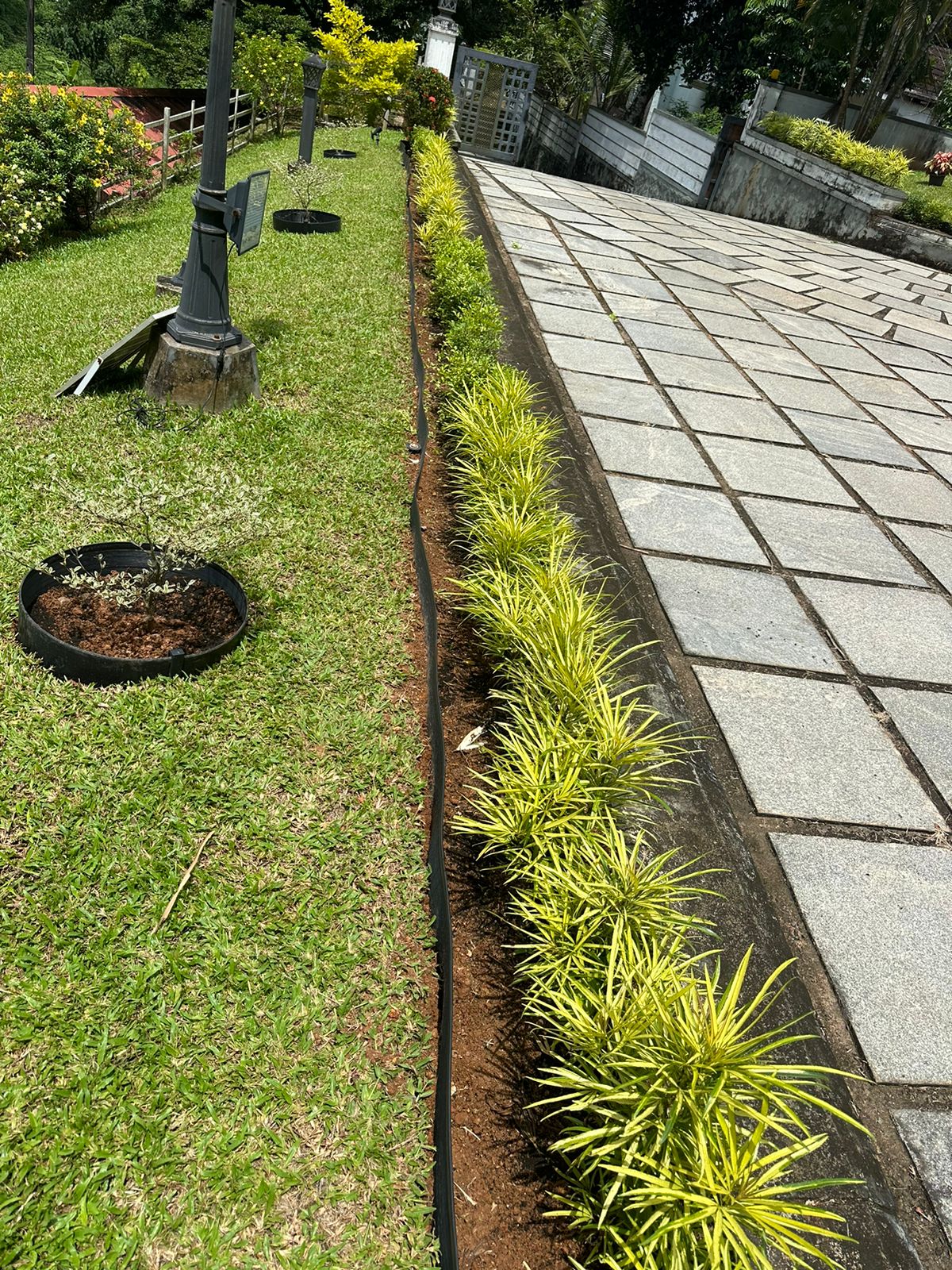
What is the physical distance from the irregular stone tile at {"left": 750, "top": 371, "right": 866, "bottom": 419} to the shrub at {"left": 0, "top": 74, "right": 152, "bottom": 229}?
256 inches

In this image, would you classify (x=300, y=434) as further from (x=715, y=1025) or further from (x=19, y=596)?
(x=715, y=1025)

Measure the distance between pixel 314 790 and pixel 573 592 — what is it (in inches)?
44.3

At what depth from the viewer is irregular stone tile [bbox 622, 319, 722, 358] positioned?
6.40 m

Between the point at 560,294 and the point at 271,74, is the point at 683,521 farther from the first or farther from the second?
the point at 271,74

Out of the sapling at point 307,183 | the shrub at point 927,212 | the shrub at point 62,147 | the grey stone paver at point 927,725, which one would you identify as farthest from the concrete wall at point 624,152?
the grey stone paver at point 927,725

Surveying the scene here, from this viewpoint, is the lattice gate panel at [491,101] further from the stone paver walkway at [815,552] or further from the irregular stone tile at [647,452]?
the irregular stone tile at [647,452]

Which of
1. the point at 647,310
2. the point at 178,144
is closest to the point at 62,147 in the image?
the point at 178,144

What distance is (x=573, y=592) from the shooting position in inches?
120

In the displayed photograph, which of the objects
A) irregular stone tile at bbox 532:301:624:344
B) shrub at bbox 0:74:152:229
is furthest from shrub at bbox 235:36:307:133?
irregular stone tile at bbox 532:301:624:344

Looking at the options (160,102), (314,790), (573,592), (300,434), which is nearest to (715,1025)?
(314,790)

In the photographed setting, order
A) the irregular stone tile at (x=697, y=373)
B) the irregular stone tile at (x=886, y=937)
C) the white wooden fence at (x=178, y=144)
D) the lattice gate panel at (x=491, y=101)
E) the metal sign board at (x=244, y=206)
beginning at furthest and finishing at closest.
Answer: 1. the lattice gate panel at (x=491, y=101)
2. the white wooden fence at (x=178, y=144)
3. the irregular stone tile at (x=697, y=373)
4. the metal sign board at (x=244, y=206)
5. the irregular stone tile at (x=886, y=937)

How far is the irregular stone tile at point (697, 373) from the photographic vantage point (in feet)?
19.1

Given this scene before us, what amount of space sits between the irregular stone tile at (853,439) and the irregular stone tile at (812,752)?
103 inches

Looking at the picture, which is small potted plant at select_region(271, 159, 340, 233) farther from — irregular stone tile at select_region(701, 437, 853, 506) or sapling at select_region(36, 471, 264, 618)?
sapling at select_region(36, 471, 264, 618)
